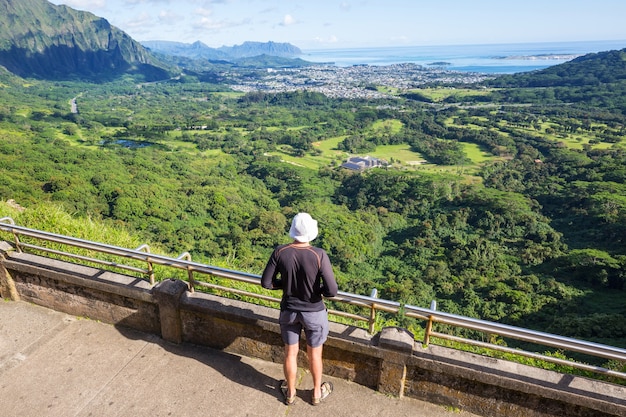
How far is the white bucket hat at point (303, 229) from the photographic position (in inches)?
121

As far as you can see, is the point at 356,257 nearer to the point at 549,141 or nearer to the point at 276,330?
the point at 276,330

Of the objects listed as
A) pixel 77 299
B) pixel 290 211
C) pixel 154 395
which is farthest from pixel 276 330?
pixel 290 211

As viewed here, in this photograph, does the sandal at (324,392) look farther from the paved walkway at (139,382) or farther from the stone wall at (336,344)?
the stone wall at (336,344)

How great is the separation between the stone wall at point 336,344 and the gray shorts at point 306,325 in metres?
0.44

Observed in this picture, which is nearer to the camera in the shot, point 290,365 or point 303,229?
point 303,229

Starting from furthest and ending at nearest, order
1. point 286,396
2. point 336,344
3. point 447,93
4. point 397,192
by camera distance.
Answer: point 447,93 → point 397,192 → point 336,344 → point 286,396

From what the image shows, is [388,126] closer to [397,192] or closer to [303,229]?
[397,192]

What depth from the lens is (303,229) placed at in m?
3.06

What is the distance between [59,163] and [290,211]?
3110 centimetres

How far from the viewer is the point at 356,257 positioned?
131 feet

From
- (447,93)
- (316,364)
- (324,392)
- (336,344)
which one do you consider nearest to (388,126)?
(447,93)

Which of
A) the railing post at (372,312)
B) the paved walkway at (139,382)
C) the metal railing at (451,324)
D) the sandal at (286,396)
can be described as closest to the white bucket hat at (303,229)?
the metal railing at (451,324)

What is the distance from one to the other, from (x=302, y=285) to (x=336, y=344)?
3.12 feet

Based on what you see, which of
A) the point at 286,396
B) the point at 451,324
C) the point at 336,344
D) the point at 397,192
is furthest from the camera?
the point at 397,192
